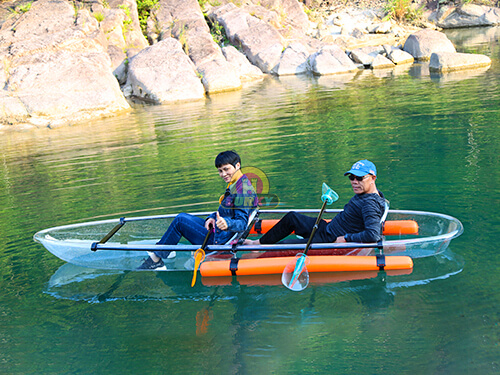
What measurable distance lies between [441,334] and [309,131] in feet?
22.4

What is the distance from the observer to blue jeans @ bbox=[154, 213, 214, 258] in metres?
4.68

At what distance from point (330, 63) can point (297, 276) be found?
1580 centimetres

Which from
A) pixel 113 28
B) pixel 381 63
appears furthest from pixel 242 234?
pixel 113 28

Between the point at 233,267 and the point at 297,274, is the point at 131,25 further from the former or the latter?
the point at 297,274

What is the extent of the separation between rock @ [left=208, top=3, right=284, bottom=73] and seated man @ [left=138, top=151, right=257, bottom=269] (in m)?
15.8

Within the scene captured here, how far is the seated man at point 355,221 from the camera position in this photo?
13.6 ft

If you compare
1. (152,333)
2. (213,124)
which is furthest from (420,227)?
(213,124)

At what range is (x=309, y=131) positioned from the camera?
32.3 feet

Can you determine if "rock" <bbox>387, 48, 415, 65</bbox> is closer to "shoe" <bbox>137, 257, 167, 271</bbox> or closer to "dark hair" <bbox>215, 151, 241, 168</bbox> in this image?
"dark hair" <bbox>215, 151, 241, 168</bbox>

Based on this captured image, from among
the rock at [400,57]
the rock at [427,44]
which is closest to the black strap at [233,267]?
the rock at [400,57]

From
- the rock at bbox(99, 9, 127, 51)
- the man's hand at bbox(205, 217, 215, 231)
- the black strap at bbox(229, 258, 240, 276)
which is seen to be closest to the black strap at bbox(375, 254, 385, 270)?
the black strap at bbox(229, 258, 240, 276)

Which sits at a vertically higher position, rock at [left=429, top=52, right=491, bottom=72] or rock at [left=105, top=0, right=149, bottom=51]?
rock at [left=105, top=0, right=149, bottom=51]

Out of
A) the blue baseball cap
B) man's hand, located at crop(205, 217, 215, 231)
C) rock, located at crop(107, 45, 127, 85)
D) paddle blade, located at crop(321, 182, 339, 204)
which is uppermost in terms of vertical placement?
rock, located at crop(107, 45, 127, 85)

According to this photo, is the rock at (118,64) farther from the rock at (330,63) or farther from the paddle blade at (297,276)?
the paddle blade at (297,276)
